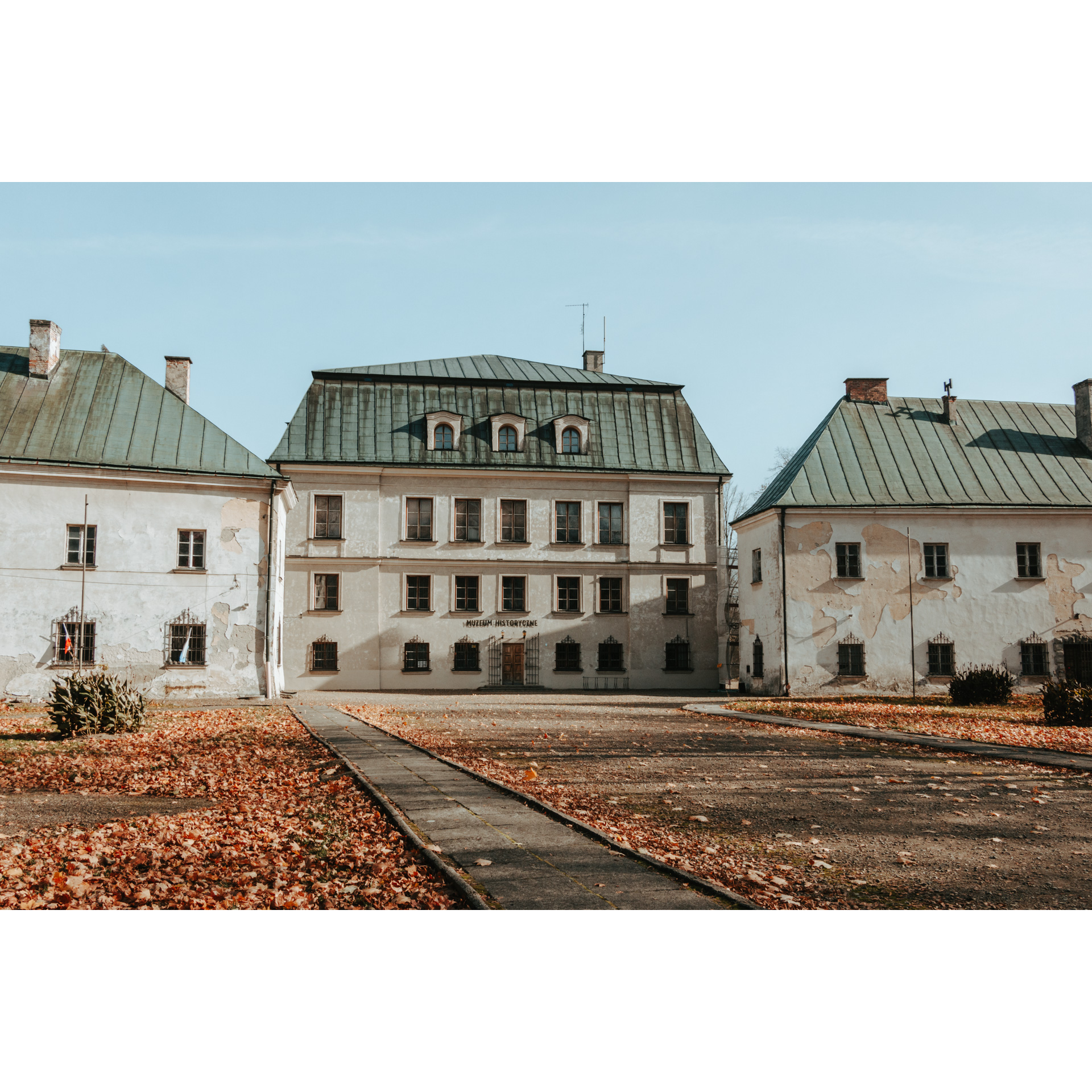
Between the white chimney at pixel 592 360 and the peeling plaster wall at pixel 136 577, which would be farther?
the white chimney at pixel 592 360

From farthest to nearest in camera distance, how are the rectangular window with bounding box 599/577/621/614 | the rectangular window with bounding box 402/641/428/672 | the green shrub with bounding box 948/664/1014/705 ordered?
the rectangular window with bounding box 599/577/621/614
the rectangular window with bounding box 402/641/428/672
the green shrub with bounding box 948/664/1014/705

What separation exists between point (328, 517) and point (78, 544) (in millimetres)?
9427

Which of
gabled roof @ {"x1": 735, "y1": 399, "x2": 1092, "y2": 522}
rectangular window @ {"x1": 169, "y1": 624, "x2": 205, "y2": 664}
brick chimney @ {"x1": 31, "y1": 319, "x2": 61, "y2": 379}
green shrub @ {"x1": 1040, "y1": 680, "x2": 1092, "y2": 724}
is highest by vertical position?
brick chimney @ {"x1": 31, "y1": 319, "x2": 61, "y2": 379}

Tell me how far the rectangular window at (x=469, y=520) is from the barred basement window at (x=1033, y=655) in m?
18.1

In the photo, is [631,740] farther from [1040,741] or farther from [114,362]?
[114,362]

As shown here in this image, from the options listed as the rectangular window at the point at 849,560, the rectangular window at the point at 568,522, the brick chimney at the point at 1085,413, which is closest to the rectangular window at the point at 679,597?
the rectangular window at the point at 568,522

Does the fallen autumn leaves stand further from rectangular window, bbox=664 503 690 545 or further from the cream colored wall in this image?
rectangular window, bbox=664 503 690 545

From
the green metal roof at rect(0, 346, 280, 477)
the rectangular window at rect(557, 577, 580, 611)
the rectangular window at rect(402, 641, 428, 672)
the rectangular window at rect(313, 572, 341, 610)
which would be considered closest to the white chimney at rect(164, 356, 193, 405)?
the green metal roof at rect(0, 346, 280, 477)

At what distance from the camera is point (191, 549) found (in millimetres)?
25594

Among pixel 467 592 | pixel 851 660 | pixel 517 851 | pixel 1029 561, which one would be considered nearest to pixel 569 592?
pixel 467 592

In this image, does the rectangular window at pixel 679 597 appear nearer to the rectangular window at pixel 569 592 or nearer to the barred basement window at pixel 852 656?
the rectangular window at pixel 569 592

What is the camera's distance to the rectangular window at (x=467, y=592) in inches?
1314

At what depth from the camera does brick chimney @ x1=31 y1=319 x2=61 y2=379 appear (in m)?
27.1

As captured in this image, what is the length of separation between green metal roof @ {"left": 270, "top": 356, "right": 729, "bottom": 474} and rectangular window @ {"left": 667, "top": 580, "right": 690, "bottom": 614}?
4206 mm
